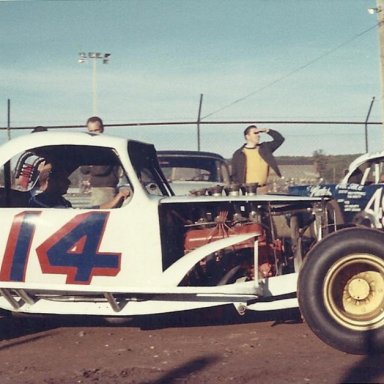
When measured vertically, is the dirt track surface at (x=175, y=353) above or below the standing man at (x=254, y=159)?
below

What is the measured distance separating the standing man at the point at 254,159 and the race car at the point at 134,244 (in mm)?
2383

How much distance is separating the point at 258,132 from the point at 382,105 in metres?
5.81

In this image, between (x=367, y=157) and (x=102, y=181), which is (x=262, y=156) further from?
(x=102, y=181)

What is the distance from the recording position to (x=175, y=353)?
5.18 m

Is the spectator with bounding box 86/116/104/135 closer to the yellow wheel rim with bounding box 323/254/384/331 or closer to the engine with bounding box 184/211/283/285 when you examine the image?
the engine with bounding box 184/211/283/285

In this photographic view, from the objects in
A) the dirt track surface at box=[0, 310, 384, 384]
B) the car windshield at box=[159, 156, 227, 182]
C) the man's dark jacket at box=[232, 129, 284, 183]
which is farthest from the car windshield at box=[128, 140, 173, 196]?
the car windshield at box=[159, 156, 227, 182]

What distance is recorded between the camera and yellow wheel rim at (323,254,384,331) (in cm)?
510

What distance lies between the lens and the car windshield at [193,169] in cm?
1026

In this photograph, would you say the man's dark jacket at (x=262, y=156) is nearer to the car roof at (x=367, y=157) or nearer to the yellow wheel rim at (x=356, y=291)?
the car roof at (x=367, y=157)

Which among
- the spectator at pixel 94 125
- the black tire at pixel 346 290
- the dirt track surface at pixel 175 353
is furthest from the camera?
the spectator at pixel 94 125

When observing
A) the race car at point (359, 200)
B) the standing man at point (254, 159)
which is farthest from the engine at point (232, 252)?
the race car at point (359, 200)

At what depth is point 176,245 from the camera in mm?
5637

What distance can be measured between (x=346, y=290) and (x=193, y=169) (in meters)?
5.43

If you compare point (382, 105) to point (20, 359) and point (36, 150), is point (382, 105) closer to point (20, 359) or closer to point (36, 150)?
point (36, 150)
